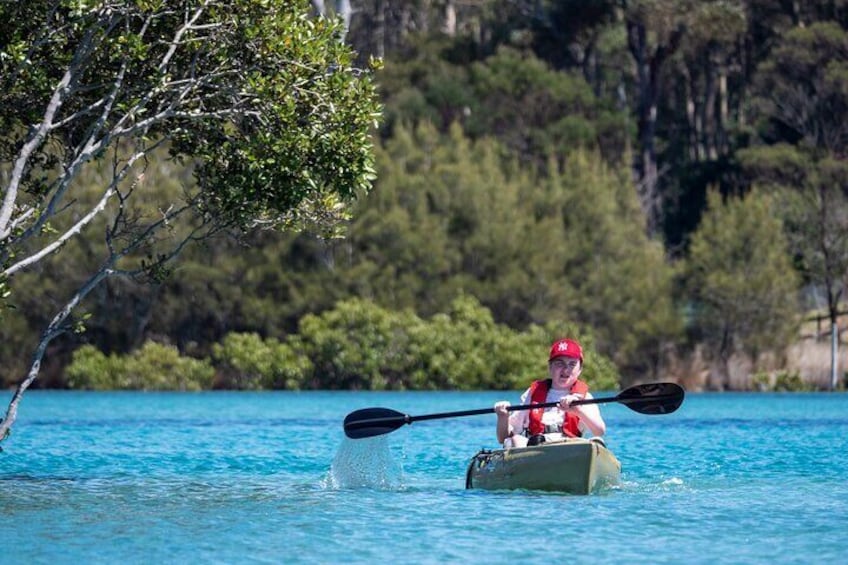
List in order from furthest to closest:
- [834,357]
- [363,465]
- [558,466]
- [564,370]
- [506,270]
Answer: [506,270] < [834,357] < [363,465] < [564,370] < [558,466]

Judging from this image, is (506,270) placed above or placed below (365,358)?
above

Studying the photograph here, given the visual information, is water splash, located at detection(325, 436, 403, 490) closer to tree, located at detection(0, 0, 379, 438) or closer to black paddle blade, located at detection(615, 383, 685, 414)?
tree, located at detection(0, 0, 379, 438)

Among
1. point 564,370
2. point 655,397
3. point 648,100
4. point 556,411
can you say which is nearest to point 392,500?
point 556,411

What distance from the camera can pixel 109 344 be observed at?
6619 centimetres

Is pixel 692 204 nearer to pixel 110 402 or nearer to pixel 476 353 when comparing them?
pixel 476 353

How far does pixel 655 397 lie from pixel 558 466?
2.16m

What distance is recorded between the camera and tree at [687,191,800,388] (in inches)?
2434

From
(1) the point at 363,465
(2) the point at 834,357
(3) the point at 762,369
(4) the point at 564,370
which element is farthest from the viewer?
(3) the point at 762,369

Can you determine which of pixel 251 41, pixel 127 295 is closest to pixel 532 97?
pixel 127 295

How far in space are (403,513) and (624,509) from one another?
2537 mm

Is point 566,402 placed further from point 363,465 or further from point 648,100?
point 648,100

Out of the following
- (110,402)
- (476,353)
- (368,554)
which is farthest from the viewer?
(476,353)

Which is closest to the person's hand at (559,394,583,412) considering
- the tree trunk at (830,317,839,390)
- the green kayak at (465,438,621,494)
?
the green kayak at (465,438,621,494)

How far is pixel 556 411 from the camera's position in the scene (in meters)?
20.2
